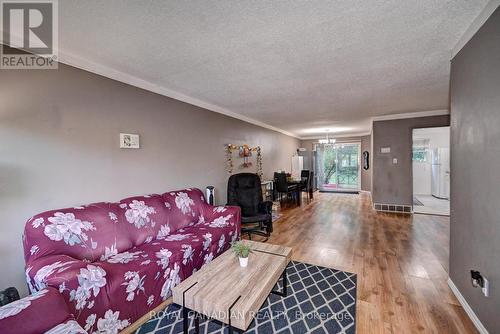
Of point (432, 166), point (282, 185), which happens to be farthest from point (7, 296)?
point (432, 166)

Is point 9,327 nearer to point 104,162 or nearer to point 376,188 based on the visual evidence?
point 104,162

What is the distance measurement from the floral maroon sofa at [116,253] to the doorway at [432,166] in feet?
22.4

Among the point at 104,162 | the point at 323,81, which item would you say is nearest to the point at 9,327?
the point at 104,162

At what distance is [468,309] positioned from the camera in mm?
1787

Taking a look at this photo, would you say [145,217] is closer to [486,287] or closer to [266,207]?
[266,207]

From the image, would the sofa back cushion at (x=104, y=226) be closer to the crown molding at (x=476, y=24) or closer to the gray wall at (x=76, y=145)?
the gray wall at (x=76, y=145)

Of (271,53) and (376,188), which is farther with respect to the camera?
(376,188)

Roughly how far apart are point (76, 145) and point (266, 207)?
274 cm

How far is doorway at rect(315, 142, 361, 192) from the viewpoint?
844 centimetres

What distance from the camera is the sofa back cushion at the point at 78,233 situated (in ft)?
5.44

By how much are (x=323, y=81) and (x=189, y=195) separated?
8.09 feet

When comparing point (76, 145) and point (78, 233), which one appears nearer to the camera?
point (78, 233)

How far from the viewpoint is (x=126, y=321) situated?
5.36 ft

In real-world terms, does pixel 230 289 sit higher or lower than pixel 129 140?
lower
